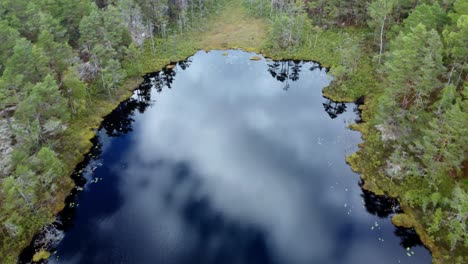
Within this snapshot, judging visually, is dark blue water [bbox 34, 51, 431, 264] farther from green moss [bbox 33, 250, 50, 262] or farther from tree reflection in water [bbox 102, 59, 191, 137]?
green moss [bbox 33, 250, 50, 262]

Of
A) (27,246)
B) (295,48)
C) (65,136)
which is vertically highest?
(295,48)

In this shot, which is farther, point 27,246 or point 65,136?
point 65,136

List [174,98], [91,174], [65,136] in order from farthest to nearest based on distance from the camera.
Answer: [174,98]
[65,136]
[91,174]

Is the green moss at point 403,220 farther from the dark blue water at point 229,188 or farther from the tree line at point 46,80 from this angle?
the tree line at point 46,80

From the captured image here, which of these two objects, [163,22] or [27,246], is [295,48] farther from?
[27,246]

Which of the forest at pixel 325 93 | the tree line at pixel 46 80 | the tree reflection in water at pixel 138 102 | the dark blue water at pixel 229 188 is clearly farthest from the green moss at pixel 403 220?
the tree reflection in water at pixel 138 102

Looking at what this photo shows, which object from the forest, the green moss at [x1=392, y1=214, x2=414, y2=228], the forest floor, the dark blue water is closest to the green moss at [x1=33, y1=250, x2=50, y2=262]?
the dark blue water

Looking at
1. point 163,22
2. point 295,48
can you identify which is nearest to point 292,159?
point 295,48

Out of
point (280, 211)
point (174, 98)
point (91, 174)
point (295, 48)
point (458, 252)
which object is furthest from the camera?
point (295, 48)
